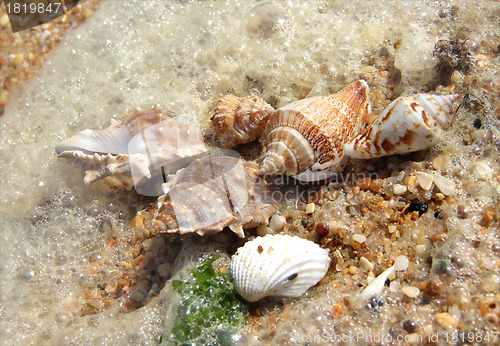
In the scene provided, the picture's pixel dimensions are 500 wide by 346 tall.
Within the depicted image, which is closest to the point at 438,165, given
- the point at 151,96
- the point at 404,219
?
the point at 404,219

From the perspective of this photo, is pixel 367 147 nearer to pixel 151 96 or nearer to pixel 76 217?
pixel 151 96

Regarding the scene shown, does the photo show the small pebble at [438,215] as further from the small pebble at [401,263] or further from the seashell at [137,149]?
the seashell at [137,149]

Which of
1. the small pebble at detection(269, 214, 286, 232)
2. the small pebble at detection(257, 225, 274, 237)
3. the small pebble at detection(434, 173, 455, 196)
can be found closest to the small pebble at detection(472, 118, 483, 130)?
the small pebble at detection(434, 173, 455, 196)

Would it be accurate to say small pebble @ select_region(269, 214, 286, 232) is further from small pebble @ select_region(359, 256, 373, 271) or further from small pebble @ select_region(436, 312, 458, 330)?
small pebble @ select_region(436, 312, 458, 330)

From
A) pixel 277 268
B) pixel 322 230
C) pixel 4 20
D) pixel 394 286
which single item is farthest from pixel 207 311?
pixel 4 20

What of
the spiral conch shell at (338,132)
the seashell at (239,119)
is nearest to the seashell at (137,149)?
the seashell at (239,119)

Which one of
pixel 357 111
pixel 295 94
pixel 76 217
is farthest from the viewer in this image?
pixel 295 94
